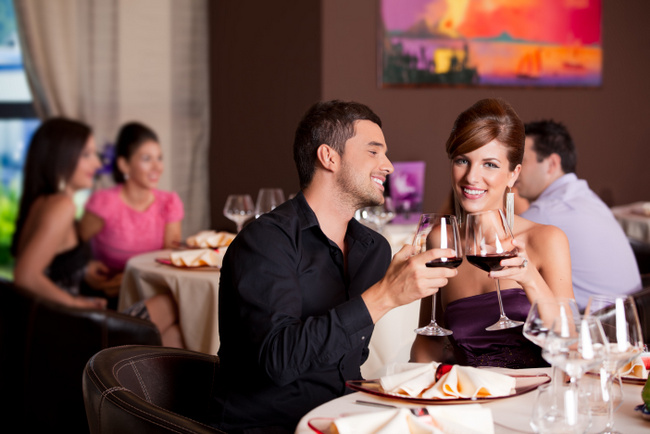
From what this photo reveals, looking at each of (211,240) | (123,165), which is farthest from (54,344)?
(123,165)

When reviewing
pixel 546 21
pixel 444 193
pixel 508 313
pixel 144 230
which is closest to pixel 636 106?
pixel 546 21

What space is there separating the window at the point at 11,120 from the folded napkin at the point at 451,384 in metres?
4.93

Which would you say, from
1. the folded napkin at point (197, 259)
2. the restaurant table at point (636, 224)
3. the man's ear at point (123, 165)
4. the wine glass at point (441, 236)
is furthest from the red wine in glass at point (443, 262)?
the restaurant table at point (636, 224)

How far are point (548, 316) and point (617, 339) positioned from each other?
0.13 meters

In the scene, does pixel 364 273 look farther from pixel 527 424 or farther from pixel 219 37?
pixel 219 37

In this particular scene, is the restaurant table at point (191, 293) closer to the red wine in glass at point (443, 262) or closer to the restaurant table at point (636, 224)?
the red wine in glass at point (443, 262)

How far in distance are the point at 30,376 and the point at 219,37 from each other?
3512 mm

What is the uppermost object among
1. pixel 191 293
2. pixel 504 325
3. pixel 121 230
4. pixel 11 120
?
pixel 11 120

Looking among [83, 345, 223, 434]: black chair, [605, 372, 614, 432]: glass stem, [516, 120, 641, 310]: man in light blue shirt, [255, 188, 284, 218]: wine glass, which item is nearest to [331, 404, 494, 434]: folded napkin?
[605, 372, 614, 432]: glass stem

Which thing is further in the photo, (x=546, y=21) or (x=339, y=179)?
(x=546, y=21)

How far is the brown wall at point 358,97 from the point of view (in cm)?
487

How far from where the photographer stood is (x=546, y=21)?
5.63 m

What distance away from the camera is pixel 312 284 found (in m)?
1.75

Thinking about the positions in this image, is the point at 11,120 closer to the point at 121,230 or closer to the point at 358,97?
the point at 121,230
